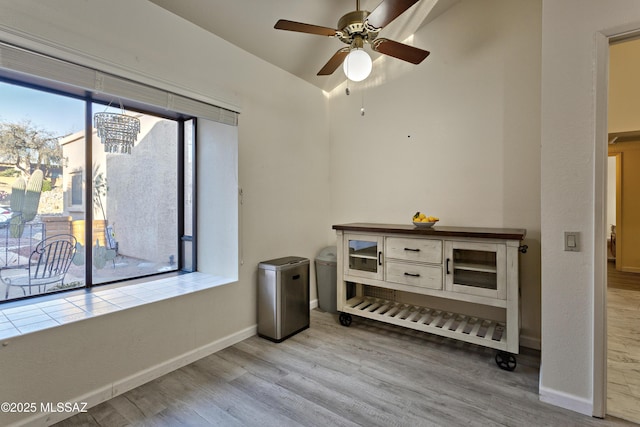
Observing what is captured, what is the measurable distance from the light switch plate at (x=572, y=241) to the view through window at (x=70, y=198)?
10.7 ft

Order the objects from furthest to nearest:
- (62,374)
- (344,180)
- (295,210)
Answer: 1. (344,180)
2. (295,210)
3. (62,374)

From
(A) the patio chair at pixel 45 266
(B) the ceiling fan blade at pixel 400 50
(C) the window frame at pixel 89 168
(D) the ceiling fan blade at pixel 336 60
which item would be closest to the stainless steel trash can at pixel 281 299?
(C) the window frame at pixel 89 168

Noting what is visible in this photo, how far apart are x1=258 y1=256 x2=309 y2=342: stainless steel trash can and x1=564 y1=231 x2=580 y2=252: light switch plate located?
6.91 feet

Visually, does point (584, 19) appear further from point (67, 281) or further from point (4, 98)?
point (67, 281)

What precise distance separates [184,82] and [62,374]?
2.11m

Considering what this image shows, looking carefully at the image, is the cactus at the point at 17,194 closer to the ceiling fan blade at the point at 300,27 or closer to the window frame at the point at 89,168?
the window frame at the point at 89,168

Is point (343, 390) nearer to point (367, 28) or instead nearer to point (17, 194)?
point (367, 28)

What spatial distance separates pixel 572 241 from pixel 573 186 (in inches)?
13.2

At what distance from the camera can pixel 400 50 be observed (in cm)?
235

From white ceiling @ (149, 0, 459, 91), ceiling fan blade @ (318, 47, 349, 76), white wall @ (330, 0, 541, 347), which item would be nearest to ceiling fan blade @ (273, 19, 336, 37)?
ceiling fan blade @ (318, 47, 349, 76)

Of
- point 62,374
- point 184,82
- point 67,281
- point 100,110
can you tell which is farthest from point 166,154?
point 62,374

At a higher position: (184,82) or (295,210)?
(184,82)

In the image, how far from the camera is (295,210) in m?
3.55

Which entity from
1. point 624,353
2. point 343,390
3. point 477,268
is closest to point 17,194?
point 343,390
